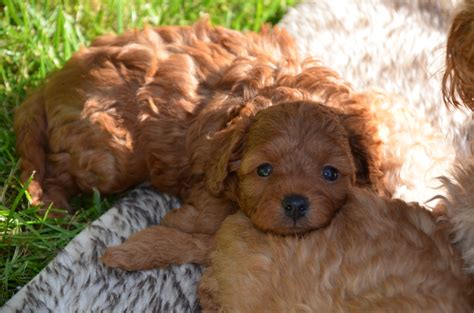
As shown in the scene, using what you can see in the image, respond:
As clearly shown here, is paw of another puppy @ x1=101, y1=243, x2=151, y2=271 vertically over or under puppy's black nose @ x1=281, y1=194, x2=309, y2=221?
under

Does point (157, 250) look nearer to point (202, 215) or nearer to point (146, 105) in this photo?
point (202, 215)

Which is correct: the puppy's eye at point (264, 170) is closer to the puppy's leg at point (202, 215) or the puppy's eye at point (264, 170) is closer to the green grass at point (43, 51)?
the puppy's leg at point (202, 215)

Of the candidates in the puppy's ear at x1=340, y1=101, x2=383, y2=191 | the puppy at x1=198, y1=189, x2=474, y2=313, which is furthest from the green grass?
the puppy's ear at x1=340, y1=101, x2=383, y2=191

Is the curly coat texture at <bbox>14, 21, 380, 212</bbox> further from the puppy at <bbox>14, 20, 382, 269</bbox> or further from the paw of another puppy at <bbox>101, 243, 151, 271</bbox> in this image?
the paw of another puppy at <bbox>101, 243, 151, 271</bbox>

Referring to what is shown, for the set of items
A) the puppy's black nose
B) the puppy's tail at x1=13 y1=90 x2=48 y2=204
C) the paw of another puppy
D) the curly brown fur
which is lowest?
the paw of another puppy

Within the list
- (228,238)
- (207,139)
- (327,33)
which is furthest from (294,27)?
(228,238)
